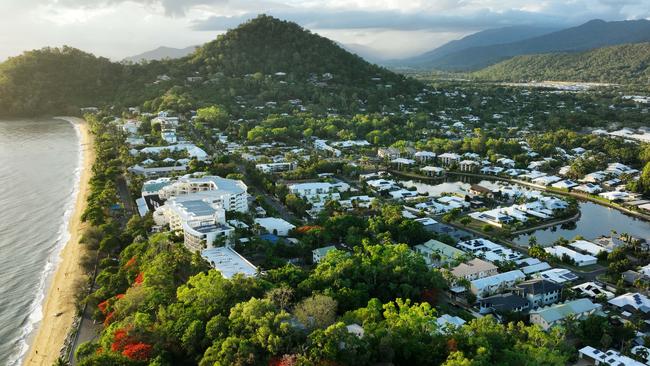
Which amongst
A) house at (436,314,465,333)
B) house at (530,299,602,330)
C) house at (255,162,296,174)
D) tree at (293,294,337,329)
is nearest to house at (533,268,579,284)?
house at (530,299,602,330)

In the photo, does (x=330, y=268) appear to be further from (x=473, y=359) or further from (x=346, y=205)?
(x=346, y=205)

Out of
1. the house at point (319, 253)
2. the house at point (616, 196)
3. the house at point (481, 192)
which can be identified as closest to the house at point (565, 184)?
the house at point (616, 196)

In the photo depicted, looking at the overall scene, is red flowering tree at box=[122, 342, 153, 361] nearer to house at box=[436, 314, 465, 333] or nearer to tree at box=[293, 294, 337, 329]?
tree at box=[293, 294, 337, 329]

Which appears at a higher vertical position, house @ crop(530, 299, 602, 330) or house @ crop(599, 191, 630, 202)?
house @ crop(530, 299, 602, 330)

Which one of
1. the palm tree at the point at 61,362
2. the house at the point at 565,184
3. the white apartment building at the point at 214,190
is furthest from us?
the house at the point at 565,184

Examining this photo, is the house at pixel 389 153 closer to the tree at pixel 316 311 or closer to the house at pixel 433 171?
the house at pixel 433 171

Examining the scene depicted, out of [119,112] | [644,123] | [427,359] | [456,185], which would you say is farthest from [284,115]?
[427,359]

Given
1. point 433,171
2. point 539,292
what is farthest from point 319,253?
point 433,171
